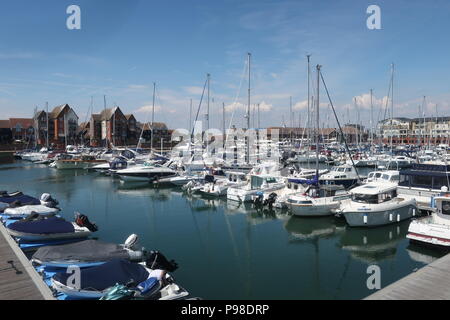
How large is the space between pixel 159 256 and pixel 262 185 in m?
19.5

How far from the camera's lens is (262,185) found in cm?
3378

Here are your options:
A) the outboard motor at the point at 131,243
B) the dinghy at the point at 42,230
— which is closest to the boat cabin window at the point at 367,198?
the outboard motor at the point at 131,243

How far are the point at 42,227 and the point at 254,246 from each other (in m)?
11.9

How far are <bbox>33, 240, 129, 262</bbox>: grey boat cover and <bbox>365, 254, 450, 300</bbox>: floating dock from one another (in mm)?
10381

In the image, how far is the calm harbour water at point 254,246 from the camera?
15031 millimetres

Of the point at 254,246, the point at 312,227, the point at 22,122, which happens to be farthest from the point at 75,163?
the point at 22,122

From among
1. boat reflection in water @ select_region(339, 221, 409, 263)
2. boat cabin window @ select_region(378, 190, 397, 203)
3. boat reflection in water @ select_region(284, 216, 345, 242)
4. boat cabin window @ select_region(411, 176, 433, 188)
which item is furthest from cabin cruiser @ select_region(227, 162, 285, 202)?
boat cabin window @ select_region(411, 176, 433, 188)

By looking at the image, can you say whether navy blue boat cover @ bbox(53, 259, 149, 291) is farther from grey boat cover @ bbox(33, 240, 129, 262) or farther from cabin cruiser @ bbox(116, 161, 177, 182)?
cabin cruiser @ bbox(116, 161, 177, 182)

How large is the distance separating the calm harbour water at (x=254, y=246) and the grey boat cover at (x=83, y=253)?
3.11m

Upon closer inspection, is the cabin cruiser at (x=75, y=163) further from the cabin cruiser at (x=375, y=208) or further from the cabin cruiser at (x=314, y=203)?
the cabin cruiser at (x=375, y=208)
